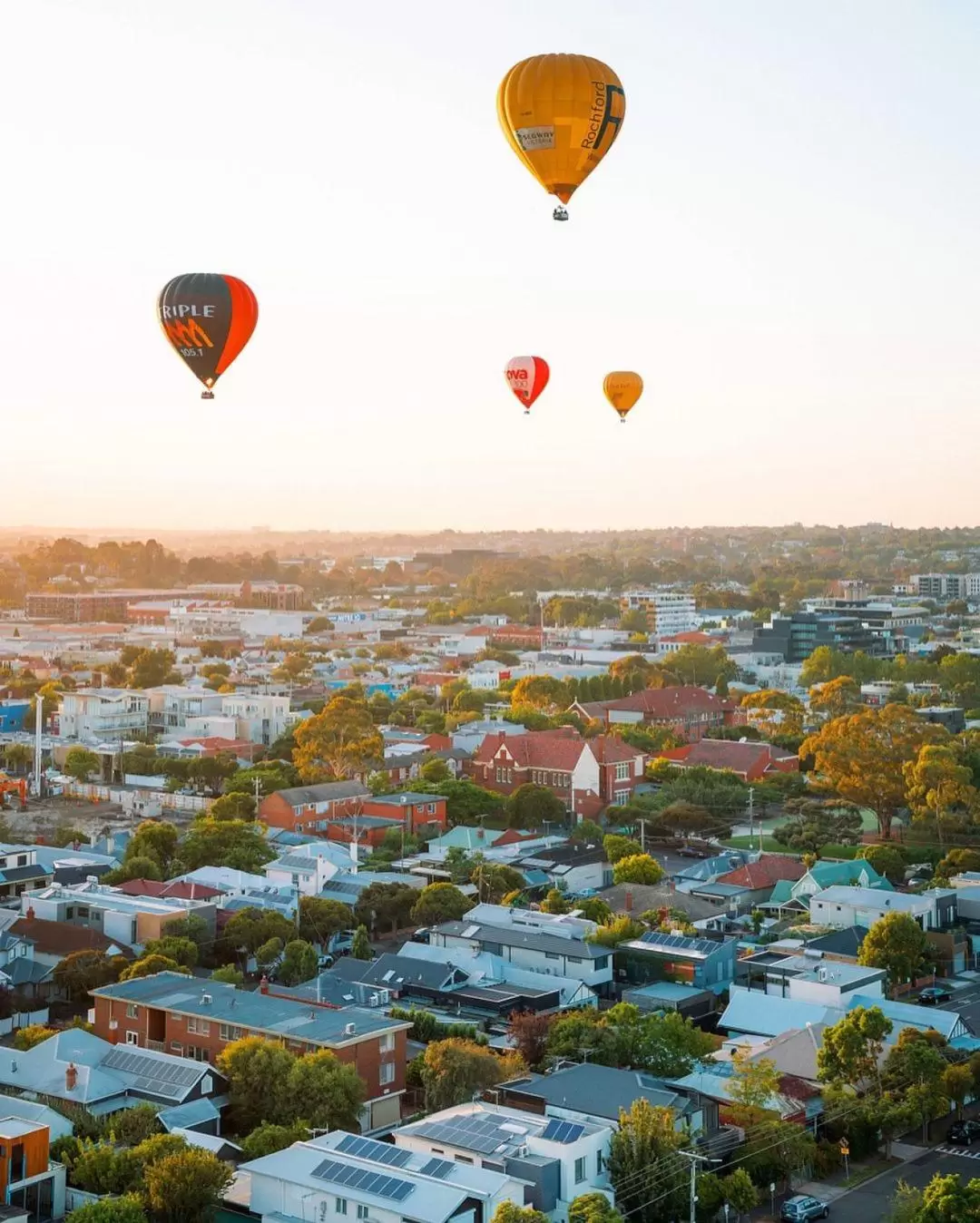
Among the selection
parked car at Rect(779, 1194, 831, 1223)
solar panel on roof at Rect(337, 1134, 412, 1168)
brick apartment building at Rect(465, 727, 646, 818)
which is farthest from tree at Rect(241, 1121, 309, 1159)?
brick apartment building at Rect(465, 727, 646, 818)

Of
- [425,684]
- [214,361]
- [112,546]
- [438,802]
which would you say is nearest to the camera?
[214,361]

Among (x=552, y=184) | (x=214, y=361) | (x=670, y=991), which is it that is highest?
(x=552, y=184)

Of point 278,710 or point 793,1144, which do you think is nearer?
point 793,1144

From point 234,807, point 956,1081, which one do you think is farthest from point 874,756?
point 956,1081

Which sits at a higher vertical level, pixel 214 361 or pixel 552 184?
pixel 552 184

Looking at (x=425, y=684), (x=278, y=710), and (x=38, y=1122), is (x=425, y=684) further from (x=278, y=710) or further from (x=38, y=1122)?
(x=38, y=1122)

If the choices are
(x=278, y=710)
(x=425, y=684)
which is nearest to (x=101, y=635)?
(x=425, y=684)
